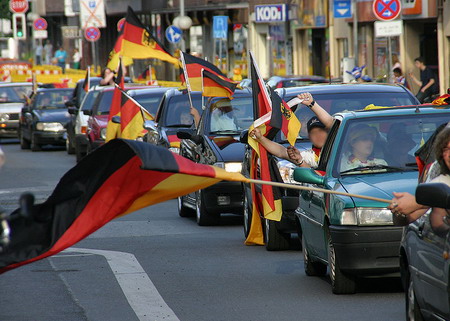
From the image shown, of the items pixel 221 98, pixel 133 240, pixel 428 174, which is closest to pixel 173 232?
pixel 133 240

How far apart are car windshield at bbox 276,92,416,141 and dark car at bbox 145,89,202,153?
5.47m

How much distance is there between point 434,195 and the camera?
659 cm

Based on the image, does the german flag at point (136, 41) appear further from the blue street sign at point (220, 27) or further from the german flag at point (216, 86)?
the blue street sign at point (220, 27)

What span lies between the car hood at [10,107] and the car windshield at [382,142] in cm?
3002

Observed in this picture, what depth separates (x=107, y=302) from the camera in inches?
393

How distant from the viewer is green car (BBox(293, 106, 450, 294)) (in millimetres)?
9469

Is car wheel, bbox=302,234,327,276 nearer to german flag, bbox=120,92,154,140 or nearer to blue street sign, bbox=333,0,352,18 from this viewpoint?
german flag, bbox=120,92,154,140

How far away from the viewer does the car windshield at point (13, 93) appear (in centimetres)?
4049

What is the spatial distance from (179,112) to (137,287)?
→ 29.9ft

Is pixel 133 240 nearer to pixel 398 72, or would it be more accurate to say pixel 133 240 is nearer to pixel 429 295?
pixel 429 295

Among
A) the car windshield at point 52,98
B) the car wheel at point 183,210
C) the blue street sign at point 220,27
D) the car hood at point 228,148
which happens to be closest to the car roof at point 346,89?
the car hood at point 228,148

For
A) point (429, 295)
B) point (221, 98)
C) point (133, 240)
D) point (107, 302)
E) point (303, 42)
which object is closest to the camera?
point (429, 295)

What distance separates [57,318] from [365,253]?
7.46ft

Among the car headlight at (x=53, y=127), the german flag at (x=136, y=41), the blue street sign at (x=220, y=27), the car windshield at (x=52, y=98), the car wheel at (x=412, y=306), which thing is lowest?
the car headlight at (x=53, y=127)
